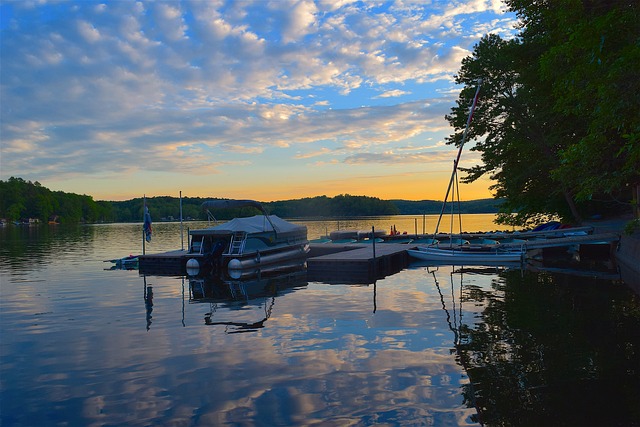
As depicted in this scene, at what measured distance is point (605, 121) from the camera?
1459 centimetres

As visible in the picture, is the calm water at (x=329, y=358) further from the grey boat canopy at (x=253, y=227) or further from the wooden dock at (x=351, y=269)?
the grey boat canopy at (x=253, y=227)

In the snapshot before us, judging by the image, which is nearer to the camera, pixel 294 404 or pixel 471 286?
pixel 294 404

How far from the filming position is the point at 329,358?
11.7 metres

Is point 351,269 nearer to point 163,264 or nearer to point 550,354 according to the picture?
point 163,264

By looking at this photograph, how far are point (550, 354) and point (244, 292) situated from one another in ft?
48.7

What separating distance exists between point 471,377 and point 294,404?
3.82 meters

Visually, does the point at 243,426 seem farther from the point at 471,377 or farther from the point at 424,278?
the point at 424,278

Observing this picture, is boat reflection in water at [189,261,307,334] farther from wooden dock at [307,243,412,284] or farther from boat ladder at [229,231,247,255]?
boat ladder at [229,231,247,255]

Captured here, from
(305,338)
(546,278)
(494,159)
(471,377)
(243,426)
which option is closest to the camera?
(243,426)

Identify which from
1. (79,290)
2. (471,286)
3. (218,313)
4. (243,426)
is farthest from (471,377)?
(79,290)

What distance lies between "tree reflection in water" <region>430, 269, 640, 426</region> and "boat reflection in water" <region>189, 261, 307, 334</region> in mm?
6792

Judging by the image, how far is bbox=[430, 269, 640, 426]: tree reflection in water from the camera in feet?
27.4

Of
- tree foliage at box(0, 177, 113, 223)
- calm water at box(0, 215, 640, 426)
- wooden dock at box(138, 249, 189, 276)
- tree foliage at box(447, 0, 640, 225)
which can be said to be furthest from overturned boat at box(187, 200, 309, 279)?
tree foliage at box(0, 177, 113, 223)

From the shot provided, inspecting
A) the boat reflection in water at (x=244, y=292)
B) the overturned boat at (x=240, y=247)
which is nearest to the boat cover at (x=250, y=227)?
the overturned boat at (x=240, y=247)
